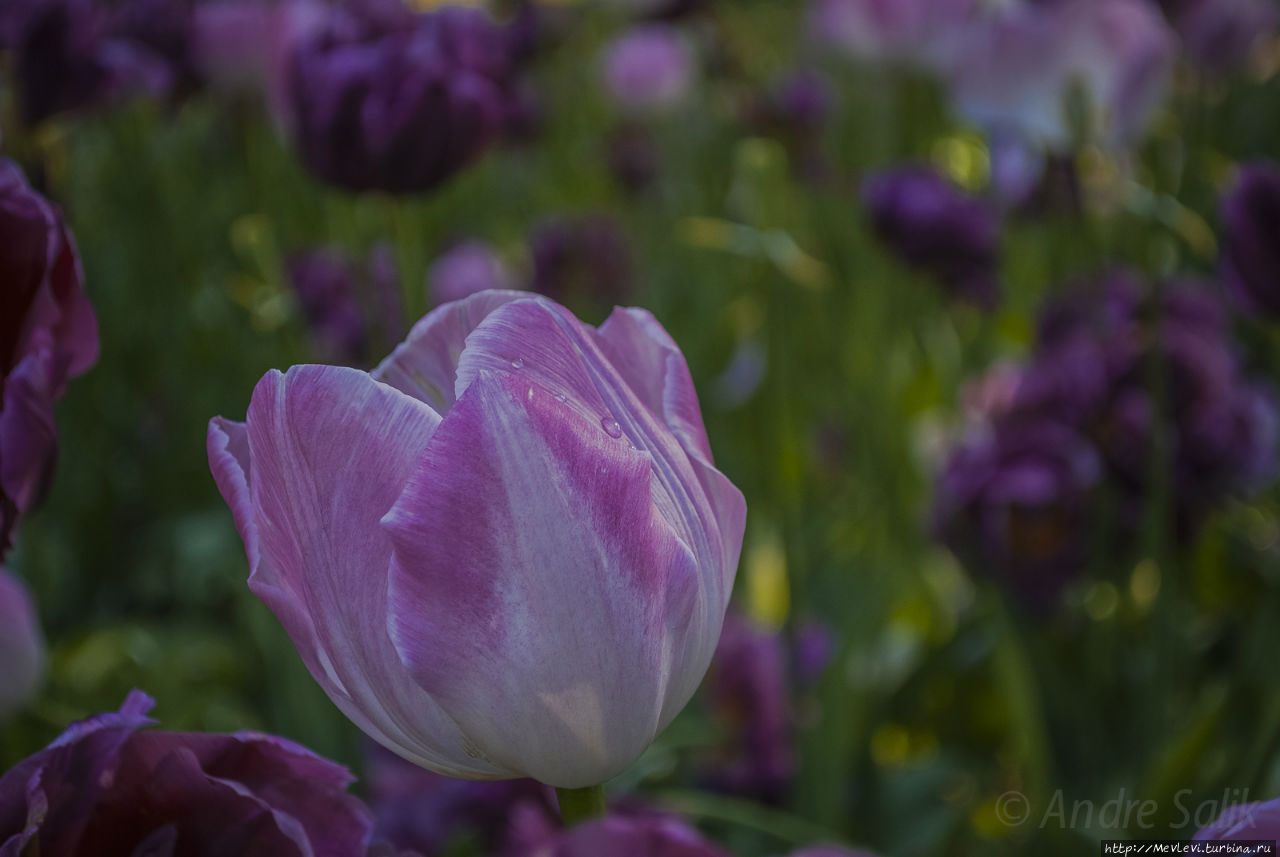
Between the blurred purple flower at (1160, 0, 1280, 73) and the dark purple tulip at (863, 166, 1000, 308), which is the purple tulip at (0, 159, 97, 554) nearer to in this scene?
the dark purple tulip at (863, 166, 1000, 308)

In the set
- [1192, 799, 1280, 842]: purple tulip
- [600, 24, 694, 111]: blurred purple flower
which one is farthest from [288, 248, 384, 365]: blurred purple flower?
[600, 24, 694, 111]: blurred purple flower

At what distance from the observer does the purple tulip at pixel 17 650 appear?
49 centimetres

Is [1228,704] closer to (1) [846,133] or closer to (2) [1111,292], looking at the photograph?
(2) [1111,292]

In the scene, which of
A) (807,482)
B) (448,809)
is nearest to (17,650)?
(448,809)

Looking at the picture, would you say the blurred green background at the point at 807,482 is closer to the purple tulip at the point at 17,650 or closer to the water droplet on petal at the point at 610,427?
the purple tulip at the point at 17,650

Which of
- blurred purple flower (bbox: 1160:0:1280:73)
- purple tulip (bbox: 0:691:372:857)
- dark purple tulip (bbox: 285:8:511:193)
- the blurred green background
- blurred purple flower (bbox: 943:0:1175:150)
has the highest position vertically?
dark purple tulip (bbox: 285:8:511:193)

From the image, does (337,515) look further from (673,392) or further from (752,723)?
(752,723)

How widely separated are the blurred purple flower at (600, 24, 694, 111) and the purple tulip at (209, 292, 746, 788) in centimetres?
214

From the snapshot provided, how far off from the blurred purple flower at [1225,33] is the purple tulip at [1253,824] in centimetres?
121

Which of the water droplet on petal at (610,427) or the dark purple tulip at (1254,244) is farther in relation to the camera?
the dark purple tulip at (1254,244)

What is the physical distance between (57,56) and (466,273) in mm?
889

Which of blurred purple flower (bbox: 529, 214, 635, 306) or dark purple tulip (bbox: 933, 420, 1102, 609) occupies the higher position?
dark purple tulip (bbox: 933, 420, 1102, 609)

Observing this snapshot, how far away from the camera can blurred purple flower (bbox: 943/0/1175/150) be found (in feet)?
3.23

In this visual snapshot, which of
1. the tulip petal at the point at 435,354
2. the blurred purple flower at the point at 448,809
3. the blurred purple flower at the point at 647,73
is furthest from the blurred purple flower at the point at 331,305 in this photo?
the blurred purple flower at the point at 647,73
